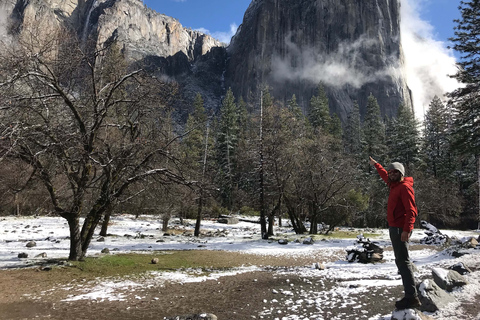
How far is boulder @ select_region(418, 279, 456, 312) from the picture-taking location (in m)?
4.56

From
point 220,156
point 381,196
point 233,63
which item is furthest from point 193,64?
point 381,196

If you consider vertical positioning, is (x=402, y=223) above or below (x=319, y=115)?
below

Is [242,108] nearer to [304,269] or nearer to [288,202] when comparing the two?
[288,202]

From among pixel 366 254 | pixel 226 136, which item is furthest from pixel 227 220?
pixel 366 254

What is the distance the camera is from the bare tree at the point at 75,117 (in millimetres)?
7633

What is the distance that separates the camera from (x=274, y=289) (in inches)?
286

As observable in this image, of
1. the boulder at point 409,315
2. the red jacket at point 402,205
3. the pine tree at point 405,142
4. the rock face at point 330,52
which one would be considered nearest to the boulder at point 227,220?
the pine tree at point 405,142

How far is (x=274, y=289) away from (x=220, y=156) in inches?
1712

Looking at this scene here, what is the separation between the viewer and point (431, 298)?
461cm

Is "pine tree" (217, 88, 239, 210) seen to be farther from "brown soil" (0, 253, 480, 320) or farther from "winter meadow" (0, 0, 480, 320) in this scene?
"brown soil" (0, 253, 480, 320)

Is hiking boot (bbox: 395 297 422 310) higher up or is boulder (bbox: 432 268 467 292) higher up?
boulder (bbox: 432 268 467 292)

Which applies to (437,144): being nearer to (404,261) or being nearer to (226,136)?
(226,136)

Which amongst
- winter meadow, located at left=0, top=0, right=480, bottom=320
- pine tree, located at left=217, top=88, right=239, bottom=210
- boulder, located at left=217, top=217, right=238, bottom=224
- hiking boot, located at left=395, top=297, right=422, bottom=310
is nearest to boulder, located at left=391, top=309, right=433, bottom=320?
winter meadow, located at left=0, top=0, right=480, bottom=320

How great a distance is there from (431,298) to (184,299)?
4727 mm
